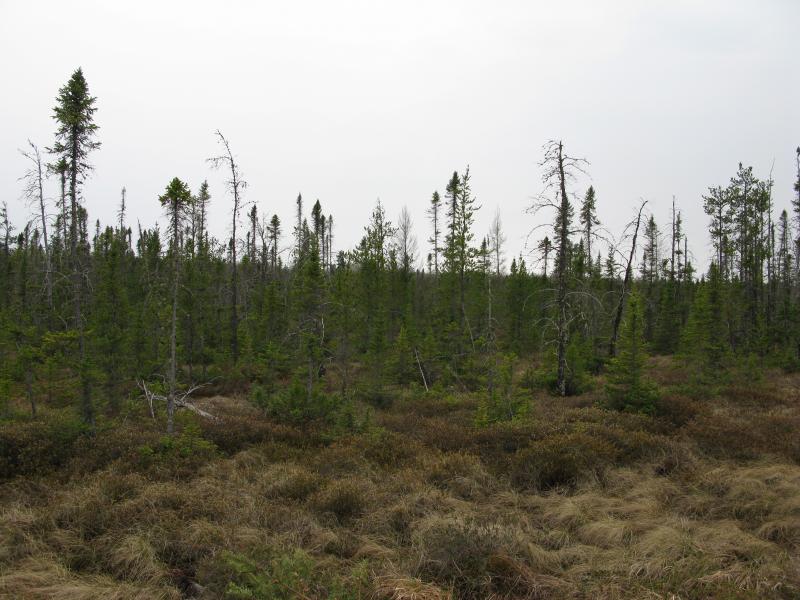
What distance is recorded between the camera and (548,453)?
9.09 meters

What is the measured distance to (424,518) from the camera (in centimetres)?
694

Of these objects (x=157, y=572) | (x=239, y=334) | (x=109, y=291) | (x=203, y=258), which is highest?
(x=203, y=258)

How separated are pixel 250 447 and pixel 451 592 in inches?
282

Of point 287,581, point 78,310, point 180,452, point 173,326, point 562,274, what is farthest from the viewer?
point 562,274

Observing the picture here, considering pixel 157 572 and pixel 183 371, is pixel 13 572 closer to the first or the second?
pixel 157 572

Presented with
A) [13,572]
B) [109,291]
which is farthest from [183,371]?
[13,572]

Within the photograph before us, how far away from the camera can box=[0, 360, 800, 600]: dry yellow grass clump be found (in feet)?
17.2

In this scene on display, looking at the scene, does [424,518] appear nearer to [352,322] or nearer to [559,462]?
[559,462]

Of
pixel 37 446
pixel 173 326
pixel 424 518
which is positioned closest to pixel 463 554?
pixel 424 518

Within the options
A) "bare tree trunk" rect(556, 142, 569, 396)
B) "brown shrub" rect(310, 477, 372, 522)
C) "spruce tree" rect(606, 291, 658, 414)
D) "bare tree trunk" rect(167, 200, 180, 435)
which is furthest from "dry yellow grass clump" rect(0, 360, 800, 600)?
"bare tree trunk" rect(556, 142, 569, 396)

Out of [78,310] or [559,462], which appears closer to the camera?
[559,462]

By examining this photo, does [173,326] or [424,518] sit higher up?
[173,326]

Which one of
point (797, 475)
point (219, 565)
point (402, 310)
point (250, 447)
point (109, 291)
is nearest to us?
point (219, 565)

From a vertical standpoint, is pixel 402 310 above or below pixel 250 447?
above
